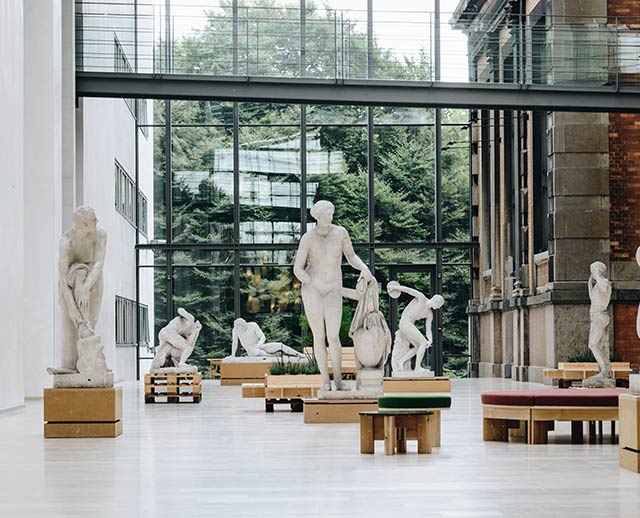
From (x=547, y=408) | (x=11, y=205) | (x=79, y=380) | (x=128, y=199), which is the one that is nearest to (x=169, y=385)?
(x=11, y=205)

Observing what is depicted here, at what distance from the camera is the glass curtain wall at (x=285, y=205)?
35531mm

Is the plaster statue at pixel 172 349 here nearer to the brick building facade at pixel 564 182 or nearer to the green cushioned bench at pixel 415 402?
the brick building facade at pixel 564 182

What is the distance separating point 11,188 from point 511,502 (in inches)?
475

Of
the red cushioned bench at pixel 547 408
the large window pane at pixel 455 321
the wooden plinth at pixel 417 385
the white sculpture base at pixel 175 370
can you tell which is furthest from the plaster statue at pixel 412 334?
the large window pane at pixel 455 321

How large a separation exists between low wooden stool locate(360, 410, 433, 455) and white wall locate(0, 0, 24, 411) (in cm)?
786

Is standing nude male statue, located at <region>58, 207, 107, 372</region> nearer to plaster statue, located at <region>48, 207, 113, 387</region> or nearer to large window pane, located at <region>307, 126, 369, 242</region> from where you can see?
plaster statue, located at <region>48, 207, 113, 387</region>

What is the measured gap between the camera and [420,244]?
117 feet

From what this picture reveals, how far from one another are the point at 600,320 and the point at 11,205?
9444 millimetres

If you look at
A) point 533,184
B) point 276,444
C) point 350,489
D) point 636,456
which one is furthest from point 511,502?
point 533,184

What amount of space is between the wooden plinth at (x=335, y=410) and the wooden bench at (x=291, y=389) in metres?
2.64

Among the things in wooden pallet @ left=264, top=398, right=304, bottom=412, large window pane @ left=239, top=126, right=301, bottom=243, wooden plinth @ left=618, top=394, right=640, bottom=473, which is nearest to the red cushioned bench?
wooden plinth @ left=618, top=394, right=640, bottom=473

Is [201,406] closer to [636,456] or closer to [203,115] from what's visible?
[636,456]

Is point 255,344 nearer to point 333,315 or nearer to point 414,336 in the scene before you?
point 414,336

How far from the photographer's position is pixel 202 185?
36094mm
